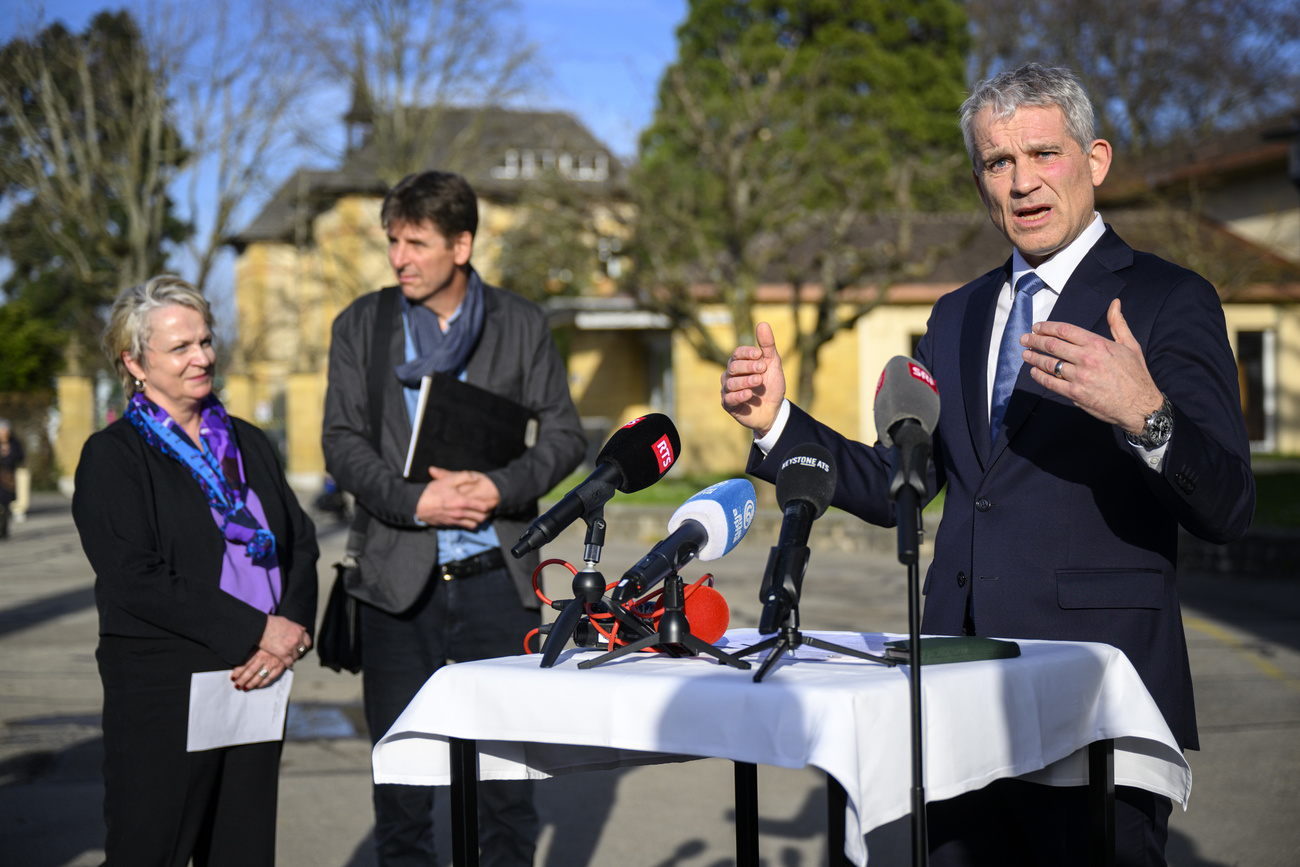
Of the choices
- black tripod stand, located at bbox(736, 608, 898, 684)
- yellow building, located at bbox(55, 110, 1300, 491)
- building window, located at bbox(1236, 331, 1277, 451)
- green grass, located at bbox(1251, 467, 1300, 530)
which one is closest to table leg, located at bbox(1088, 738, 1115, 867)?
black tripod stand, located at bbox(736, 608, 898, 684)

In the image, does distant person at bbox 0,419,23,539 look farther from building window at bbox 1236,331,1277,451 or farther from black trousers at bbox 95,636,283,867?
building window at bbox 1236,331,1277,451

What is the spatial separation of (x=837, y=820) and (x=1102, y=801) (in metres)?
0.64

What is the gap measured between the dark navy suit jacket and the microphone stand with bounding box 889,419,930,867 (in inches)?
24.1

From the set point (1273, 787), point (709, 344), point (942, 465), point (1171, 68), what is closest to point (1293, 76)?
point (1171, 68)

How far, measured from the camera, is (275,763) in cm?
334

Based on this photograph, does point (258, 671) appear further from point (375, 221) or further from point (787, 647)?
point (375, 221)

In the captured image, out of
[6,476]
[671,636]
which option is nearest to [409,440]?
[671,636]

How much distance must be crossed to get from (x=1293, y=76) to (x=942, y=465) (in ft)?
126

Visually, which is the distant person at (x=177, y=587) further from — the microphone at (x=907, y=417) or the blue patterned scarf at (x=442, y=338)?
the microphone at (x=907, y=417)

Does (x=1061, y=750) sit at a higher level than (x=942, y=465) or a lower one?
lower

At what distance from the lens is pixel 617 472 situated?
2.29 m

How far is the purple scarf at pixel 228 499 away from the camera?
3.28m

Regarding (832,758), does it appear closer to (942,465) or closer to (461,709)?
(461,709)

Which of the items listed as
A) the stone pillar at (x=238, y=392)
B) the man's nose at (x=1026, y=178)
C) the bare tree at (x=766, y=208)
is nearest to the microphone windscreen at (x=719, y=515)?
the man's nose at (x=1026, y=178)
